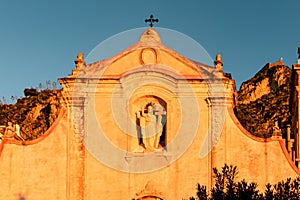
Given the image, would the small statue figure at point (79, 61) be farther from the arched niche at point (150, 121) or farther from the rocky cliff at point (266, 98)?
the rocky cliff at point (266, 98)

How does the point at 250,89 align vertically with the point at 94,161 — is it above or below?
above

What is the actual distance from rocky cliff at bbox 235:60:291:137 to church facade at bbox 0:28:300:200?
2364 cm

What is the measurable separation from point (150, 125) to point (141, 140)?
50 cm

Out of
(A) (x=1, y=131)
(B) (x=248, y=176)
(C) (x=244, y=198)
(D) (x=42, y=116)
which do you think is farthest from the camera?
(D) (x=42, y=116)

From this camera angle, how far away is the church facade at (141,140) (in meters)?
20.8

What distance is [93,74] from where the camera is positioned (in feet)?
70.6

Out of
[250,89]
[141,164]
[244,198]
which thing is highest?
[250,89]

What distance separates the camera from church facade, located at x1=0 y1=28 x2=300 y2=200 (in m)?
20.8

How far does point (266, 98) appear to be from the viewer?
2314 inches

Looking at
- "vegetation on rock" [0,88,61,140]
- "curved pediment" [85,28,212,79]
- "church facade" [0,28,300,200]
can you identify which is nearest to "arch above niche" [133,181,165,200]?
"church facade" [0,28,300,200]

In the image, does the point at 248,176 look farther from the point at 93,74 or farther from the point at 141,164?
the point at 93,74

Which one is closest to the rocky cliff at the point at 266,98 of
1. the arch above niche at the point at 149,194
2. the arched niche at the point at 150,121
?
the arched niche at the point at 150,121

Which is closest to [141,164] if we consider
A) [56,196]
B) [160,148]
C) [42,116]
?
[160,148]

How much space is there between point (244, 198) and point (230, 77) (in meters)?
8.45
